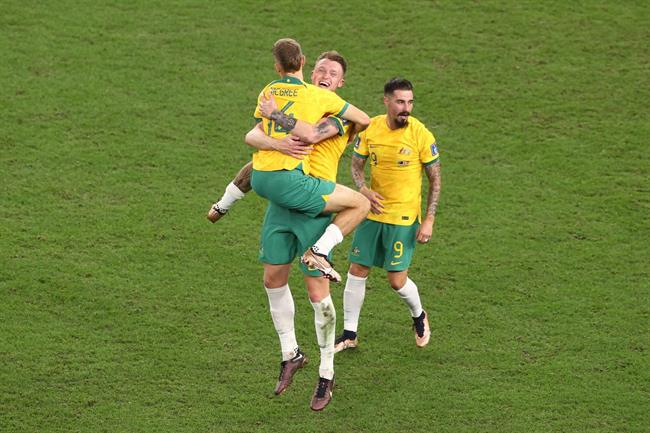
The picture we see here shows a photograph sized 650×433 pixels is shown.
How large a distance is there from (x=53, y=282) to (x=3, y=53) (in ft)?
17.3

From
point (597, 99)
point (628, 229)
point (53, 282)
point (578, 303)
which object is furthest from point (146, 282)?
point (597, 99)

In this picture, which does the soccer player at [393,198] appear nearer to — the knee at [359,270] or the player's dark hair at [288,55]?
the knee at [359,270]

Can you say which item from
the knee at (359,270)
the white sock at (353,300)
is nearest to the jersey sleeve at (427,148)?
the knee at (359,270)

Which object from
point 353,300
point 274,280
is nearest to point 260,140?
point 274,280

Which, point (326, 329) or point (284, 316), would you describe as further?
point (284, 316)

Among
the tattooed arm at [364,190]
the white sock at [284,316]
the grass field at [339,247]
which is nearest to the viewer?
the white sock at [284,316]

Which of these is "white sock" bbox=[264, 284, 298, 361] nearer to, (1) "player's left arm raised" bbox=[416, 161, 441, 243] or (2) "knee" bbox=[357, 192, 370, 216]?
(2) "knee" bbox=[357, 192, 370, 216]

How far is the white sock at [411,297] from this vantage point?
10305mm

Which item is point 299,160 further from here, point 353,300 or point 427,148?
point 353,300

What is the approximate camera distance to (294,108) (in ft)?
28.2

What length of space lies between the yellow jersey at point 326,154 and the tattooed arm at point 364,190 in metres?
1.02

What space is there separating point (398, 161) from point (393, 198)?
344 millimetres

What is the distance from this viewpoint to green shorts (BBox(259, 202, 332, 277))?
8828mm

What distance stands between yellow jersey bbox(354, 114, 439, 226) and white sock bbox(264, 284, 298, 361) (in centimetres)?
140
